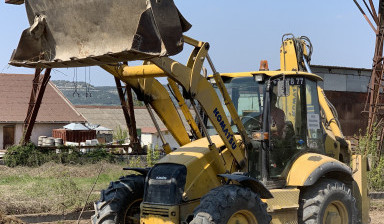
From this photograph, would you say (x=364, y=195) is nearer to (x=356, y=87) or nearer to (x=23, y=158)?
(x=23, y=158)

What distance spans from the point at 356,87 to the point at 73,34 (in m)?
28.7

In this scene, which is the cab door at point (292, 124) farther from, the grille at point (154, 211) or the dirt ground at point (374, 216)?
the dirt ground at point (374, 216)

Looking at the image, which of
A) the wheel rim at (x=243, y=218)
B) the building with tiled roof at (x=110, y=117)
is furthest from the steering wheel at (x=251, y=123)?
the building with tiled roof at (x=110, y=117)

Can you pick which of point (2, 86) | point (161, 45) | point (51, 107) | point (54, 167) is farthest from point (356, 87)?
point (161, 45)

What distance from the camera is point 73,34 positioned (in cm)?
845

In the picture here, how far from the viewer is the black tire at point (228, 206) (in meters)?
8.22

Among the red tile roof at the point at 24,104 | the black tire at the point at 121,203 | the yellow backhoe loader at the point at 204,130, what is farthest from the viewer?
the red tile roof at the point at 24,104

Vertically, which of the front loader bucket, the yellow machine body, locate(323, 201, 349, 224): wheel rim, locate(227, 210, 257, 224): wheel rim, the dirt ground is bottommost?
the dirt ground

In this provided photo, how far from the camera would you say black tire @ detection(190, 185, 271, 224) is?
324 inches

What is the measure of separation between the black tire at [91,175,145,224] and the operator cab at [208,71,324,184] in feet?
4.99

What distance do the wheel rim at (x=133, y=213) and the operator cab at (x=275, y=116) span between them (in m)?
1.65

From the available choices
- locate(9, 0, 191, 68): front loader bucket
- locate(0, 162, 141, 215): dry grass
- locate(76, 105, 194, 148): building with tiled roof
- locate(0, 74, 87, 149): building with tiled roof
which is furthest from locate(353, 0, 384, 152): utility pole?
locate(76, 105, 194, 148): building with tiled roof

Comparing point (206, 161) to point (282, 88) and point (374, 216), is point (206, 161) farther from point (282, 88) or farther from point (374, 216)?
point (374, 216)

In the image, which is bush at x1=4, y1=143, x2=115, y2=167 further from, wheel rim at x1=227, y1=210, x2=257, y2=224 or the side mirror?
wheel rim at x1=227, y1=210, x2=257, y2=224
